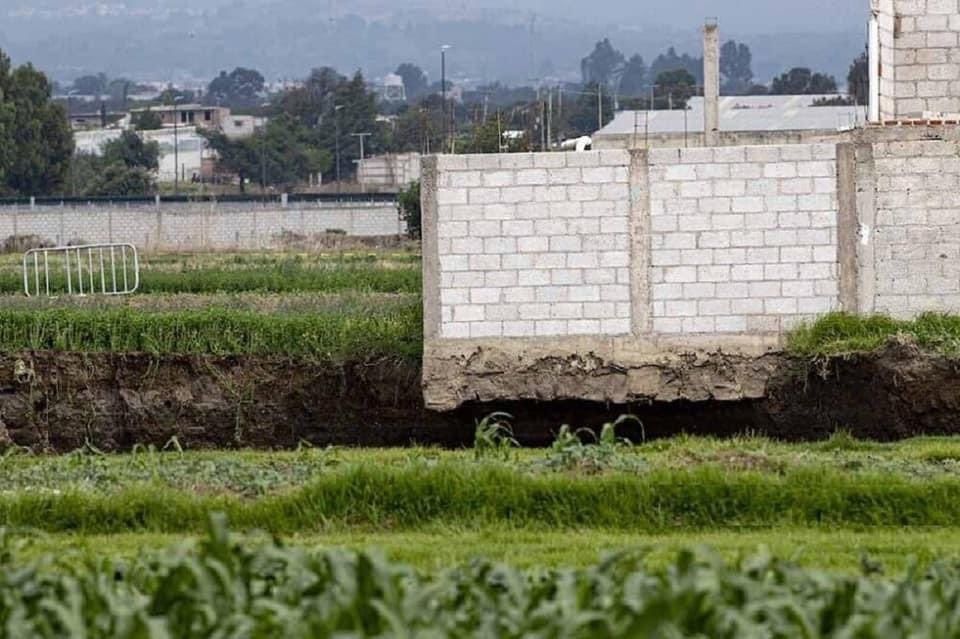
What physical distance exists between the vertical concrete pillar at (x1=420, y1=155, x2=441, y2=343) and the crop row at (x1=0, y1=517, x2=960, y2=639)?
9859mm

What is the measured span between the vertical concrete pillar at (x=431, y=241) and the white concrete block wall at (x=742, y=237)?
2.01 meters

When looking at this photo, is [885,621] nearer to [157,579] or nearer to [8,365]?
[157,579]

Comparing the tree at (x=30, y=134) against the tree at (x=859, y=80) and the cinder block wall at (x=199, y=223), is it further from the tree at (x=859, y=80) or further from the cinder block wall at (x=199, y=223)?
the tree at (x=859, y=80)

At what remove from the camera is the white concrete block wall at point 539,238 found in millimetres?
18469

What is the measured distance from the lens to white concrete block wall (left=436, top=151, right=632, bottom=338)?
1847cm

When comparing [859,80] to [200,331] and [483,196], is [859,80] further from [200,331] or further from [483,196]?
[483,196]

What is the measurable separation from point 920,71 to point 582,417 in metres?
5.04

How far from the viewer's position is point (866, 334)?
18406 millimetres

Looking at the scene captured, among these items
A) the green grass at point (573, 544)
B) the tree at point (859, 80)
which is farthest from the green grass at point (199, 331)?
the tree at point (859, 80)

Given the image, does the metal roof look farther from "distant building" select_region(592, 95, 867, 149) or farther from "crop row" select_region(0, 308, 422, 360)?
"crop row" select_region(0, 308, 422, 360)

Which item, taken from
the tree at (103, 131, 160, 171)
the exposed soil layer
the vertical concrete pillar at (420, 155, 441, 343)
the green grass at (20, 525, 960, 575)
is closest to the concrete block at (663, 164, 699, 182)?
the exposed soil layer

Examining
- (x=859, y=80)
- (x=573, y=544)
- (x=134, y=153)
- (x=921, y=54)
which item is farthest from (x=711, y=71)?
(x=134, y=153)

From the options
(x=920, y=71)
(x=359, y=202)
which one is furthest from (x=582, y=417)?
(x=359, y=202)

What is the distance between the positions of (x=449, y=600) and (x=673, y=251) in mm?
10745
